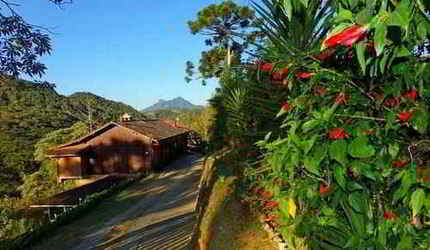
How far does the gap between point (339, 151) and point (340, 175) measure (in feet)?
0.32

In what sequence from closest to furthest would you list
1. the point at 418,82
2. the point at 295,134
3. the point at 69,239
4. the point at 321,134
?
the point at 418,82, the point at 321,134, the point at 295,134, the point at 69,239

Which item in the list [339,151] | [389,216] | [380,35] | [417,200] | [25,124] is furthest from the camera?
[25,124]

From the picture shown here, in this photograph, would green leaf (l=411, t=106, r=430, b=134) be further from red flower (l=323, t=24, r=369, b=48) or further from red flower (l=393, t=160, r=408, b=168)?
red flower (l=323, t=24, r=369, b=48)

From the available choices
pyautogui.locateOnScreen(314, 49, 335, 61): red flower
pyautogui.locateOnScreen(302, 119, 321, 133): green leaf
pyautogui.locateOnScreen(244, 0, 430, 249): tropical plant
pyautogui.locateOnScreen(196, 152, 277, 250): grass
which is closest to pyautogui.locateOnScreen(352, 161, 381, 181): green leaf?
pyautogui.locateOnScreen(244, 0, 430, 249): tropical plant

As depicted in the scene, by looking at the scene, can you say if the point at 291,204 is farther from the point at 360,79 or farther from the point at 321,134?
the point at 360,79

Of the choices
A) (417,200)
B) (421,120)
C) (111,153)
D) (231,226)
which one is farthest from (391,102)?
(111,153)

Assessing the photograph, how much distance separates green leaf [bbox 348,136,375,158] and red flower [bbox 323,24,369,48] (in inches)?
20.6

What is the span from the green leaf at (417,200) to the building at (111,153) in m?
37.5

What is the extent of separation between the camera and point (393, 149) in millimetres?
1705

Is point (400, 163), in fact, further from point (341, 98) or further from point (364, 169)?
point (341, 98)

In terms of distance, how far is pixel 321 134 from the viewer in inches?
70.1

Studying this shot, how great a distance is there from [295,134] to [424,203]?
0.61 metres

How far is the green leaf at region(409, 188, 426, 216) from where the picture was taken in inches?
59.1

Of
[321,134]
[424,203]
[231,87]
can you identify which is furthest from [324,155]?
[231,87]
